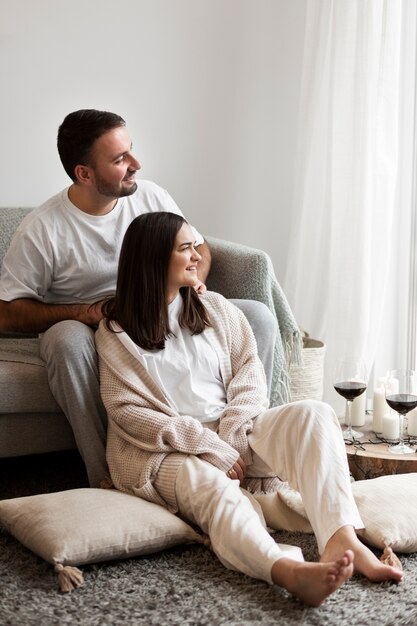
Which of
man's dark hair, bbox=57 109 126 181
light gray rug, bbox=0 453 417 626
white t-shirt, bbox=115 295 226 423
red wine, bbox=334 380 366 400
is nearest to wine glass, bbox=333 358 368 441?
red wine, bbox=334 380 366 400

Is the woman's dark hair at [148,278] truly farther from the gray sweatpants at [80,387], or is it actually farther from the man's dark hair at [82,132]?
the man's dark hair at [82,132]

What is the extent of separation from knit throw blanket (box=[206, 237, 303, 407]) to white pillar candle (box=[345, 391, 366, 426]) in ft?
0.62

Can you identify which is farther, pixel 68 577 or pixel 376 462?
pixel 376 462

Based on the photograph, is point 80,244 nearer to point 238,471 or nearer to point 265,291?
point 265,291

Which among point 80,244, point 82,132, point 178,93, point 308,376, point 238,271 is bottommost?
point 308,376

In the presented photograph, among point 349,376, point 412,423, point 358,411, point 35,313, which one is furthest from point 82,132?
point 412,423

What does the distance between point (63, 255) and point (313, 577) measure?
1.25 m

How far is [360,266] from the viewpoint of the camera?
3.32 metres

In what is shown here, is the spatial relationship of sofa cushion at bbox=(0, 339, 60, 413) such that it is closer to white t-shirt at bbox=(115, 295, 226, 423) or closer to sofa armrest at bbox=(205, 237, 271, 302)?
white t-shirt at bbox=(115, 295, 226, 423)

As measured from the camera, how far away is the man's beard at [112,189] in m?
2.71

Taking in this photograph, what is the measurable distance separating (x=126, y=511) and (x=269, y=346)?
712 millimetres

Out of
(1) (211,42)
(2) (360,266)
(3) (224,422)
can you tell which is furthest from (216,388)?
(1) (211,42)

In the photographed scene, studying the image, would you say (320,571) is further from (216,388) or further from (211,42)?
(211,42)

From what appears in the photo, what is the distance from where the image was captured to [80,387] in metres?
2.46
